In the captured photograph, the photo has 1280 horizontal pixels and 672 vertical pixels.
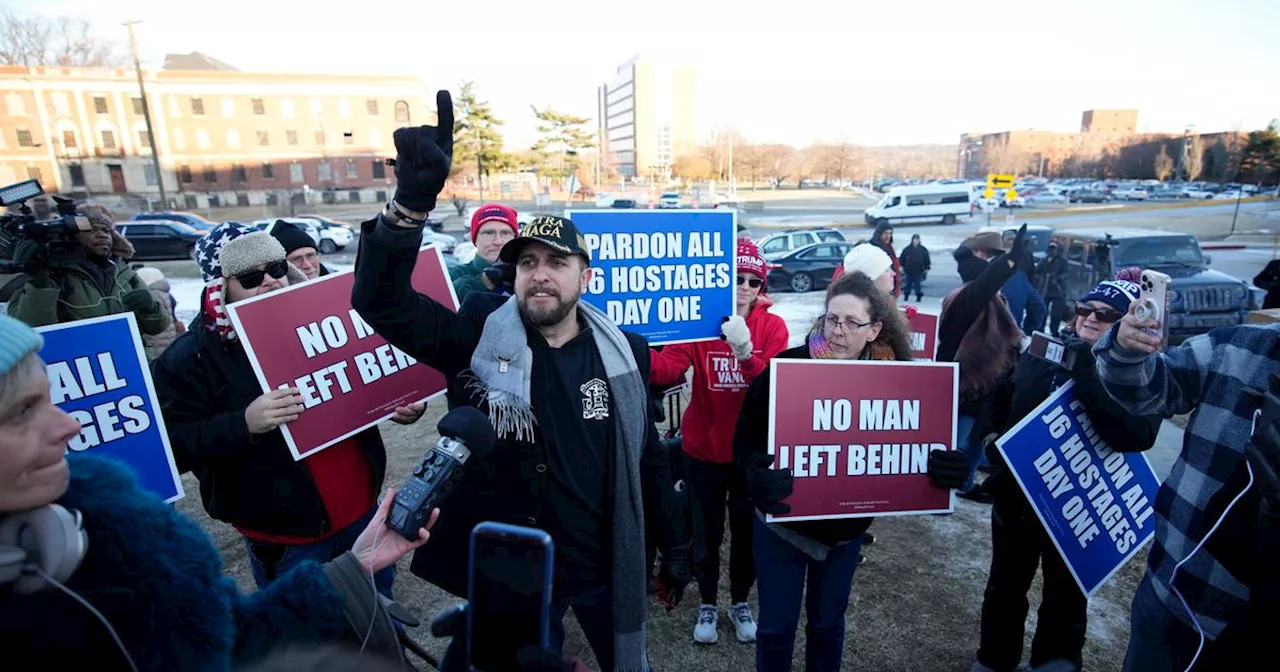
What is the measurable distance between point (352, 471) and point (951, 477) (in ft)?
8.86

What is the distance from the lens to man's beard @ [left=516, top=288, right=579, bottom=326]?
7.48 ft

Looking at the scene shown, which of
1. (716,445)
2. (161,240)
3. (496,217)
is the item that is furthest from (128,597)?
(161,240)

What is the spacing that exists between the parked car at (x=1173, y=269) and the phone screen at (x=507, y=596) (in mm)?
10942

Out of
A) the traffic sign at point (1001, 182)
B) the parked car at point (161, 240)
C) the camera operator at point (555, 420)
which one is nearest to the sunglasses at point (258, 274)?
the camera operator at point (555, 420)

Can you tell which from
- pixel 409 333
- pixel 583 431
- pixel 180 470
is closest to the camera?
pixel 409 333

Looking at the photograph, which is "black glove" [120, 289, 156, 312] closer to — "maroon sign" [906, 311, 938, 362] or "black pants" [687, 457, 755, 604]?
"black pants" [687, 457, 755, 604]

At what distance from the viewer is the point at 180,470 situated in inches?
104

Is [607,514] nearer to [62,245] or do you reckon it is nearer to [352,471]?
[352,471]

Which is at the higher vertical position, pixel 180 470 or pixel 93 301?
pixel 93 301

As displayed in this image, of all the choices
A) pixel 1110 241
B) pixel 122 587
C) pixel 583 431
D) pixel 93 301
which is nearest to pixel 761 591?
pixel 583 431

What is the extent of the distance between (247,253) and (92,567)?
6.15 ft

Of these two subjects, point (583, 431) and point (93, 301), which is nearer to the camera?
point (583, 431)

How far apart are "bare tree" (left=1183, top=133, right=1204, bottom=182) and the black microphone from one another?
336 ft

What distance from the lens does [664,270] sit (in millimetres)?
3525
